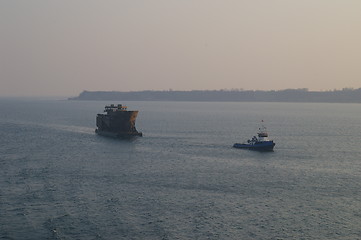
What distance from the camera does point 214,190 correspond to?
169 feet

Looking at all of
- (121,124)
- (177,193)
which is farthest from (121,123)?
(177,193)

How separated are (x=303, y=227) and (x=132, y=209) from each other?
16421mm

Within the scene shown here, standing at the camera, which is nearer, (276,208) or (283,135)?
(276,208)

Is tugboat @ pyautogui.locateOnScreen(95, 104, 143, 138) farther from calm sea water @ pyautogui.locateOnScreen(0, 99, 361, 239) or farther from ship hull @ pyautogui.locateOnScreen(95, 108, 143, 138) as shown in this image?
calm sea water @ pyautogui.locateOnScreen(0, 99, 361, 239)

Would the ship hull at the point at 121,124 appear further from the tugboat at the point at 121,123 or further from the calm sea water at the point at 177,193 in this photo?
the calm sea water at the point at 177,193

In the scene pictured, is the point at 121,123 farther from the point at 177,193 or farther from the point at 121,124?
the point at 177,193

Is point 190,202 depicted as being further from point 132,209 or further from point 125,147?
point 125,147

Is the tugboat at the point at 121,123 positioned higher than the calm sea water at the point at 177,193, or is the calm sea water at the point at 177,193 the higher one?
the tugboat at the point at 121,123

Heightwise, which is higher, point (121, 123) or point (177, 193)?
point (121, 123)

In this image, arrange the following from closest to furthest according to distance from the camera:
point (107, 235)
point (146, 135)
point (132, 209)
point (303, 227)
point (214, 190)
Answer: point (107, 235) < point (303, 227) < point (132, 209) < point (214, 190) < point (146, 135)

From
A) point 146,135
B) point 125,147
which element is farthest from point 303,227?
point 146,135

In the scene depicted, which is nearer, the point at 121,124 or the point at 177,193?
the point at 177,193

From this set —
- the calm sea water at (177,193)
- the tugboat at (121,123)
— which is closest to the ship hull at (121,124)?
the tugboat at (121,123)

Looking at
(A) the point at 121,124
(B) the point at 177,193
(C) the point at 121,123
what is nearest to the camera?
(B) the point at 177,193
